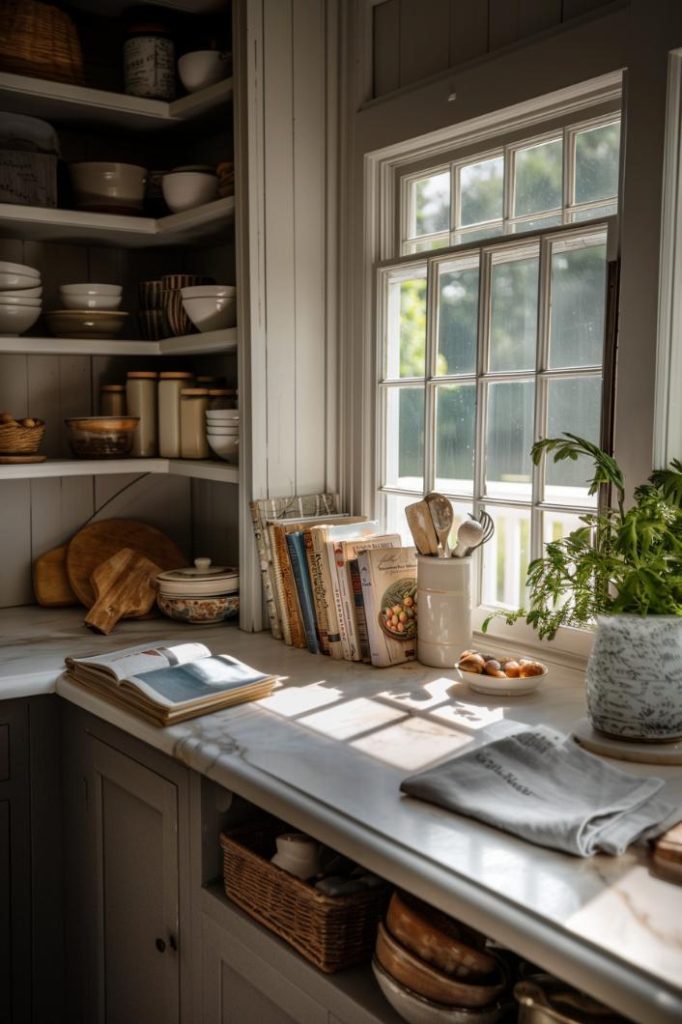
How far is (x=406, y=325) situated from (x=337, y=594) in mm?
725

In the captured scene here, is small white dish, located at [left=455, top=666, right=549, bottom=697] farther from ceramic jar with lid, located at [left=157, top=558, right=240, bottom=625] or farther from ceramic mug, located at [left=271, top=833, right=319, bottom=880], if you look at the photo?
ceramic jar with lid, located at [left=157, top=558, right=240, bottom=625]

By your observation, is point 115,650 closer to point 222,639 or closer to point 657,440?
point 222,639

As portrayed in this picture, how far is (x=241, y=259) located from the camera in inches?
94.6

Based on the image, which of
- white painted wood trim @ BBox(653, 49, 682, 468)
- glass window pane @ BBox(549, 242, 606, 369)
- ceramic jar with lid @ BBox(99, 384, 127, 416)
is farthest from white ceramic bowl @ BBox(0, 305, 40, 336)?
white painted wood trim @ BBox(653, 49, 682, 468)

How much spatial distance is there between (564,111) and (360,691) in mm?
1251

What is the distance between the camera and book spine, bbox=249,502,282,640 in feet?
7.85

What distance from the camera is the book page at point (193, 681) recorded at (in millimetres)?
1846

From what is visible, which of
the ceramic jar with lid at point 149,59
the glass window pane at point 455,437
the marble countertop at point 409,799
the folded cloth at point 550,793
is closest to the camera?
the marble countertop at point 409,799

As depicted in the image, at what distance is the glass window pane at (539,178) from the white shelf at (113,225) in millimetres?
734

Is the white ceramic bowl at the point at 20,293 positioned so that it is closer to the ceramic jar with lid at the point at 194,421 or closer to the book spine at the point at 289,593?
the ceramic jar with lid at the point at 194,421

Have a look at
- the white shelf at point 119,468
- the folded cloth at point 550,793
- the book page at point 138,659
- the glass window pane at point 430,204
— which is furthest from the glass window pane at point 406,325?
the folded cloth at point 550,793

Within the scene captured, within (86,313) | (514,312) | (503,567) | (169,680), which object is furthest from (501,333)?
(86,313)

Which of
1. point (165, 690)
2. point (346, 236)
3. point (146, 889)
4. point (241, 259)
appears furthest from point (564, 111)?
point (146, 889)

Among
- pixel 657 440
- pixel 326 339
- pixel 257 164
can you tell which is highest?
pixel 257 164
